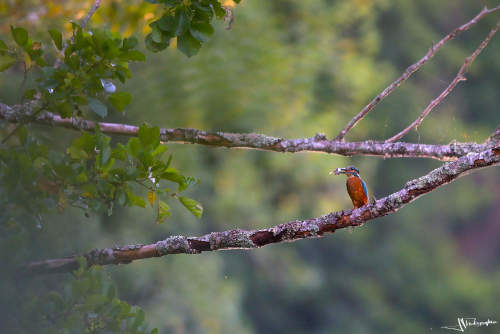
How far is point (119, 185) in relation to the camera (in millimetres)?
2654

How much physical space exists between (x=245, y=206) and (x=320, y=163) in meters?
1.86

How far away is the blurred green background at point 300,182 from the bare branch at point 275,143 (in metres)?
0.13

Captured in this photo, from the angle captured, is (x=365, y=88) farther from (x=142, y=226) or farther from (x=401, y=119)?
(x=142, y=226)

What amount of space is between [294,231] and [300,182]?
11163mm

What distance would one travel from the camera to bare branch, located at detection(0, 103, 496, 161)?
3.05 m

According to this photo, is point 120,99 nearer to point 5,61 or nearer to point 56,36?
point 56,36

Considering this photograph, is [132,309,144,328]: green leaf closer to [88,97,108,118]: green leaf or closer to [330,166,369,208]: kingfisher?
[88,97,108,118]: green leaf

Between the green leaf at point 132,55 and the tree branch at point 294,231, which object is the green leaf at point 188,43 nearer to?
the green leaf at point 132,55

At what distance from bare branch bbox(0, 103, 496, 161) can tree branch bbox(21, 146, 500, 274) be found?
0.71 metres

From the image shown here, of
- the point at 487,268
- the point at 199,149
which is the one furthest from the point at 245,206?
the point at 487,268

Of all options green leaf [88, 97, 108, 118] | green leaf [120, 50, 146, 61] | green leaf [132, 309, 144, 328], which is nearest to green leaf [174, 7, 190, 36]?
green leaf [120, 50, 146, 61]

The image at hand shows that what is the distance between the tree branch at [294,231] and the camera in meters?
2.33

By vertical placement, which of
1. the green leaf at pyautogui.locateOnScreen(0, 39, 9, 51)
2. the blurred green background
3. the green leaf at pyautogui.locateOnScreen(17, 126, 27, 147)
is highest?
the blurred green background

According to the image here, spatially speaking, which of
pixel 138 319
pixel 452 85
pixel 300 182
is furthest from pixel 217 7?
pixel 300 182
